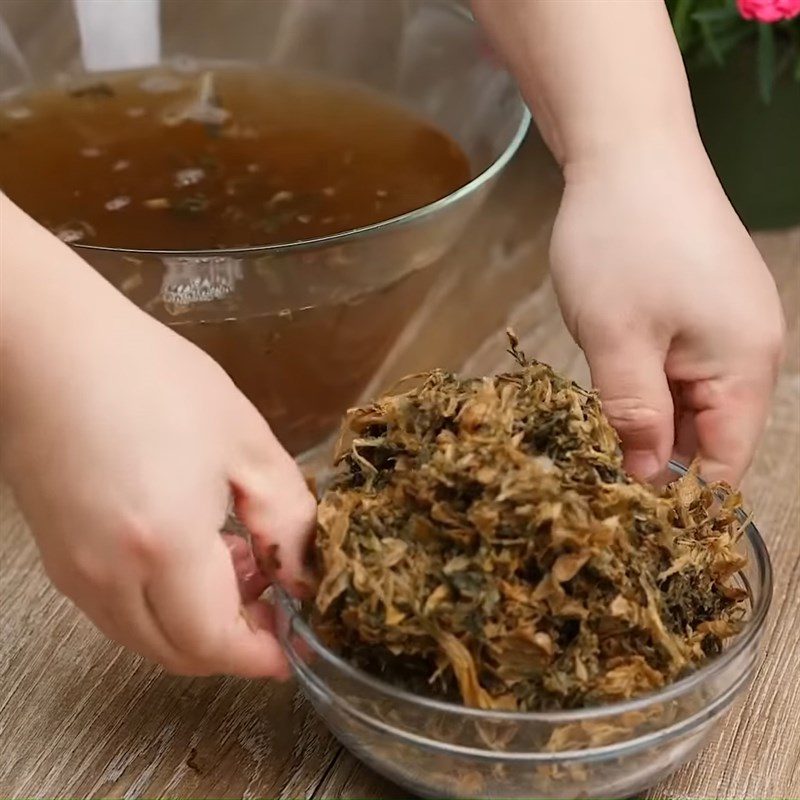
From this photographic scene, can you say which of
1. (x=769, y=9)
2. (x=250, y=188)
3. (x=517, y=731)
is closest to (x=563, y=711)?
(x=517, y=731)

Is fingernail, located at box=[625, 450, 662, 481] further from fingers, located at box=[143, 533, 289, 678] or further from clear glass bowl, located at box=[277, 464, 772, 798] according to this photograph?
fingers, located at box=[143, 533, 289, 678]

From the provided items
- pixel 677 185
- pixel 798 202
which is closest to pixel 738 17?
pixel 798 202

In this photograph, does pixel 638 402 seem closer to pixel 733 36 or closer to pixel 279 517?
pixel 279 517

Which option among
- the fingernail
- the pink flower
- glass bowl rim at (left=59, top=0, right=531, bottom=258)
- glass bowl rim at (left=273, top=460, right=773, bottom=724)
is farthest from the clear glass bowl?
the pink flower

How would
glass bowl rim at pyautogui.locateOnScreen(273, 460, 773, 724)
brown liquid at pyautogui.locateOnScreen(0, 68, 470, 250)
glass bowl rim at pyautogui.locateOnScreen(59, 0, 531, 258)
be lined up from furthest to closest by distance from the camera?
brown liquid at pyautogui.locateOnScreen(0, 68, 470, 250) → glass bowl rim at pyautogui.locateOnScreen(59, 0, 531, 258) → glass bowl rim at pyautogui.locateOnScreen(273, 460, 773, 724)

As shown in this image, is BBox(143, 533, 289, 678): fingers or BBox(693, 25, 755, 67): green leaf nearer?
BBox(143, 533, 289, 678): fingers

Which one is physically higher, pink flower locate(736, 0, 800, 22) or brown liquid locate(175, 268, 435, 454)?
pink flower locate(736, 0, 800, 22)
